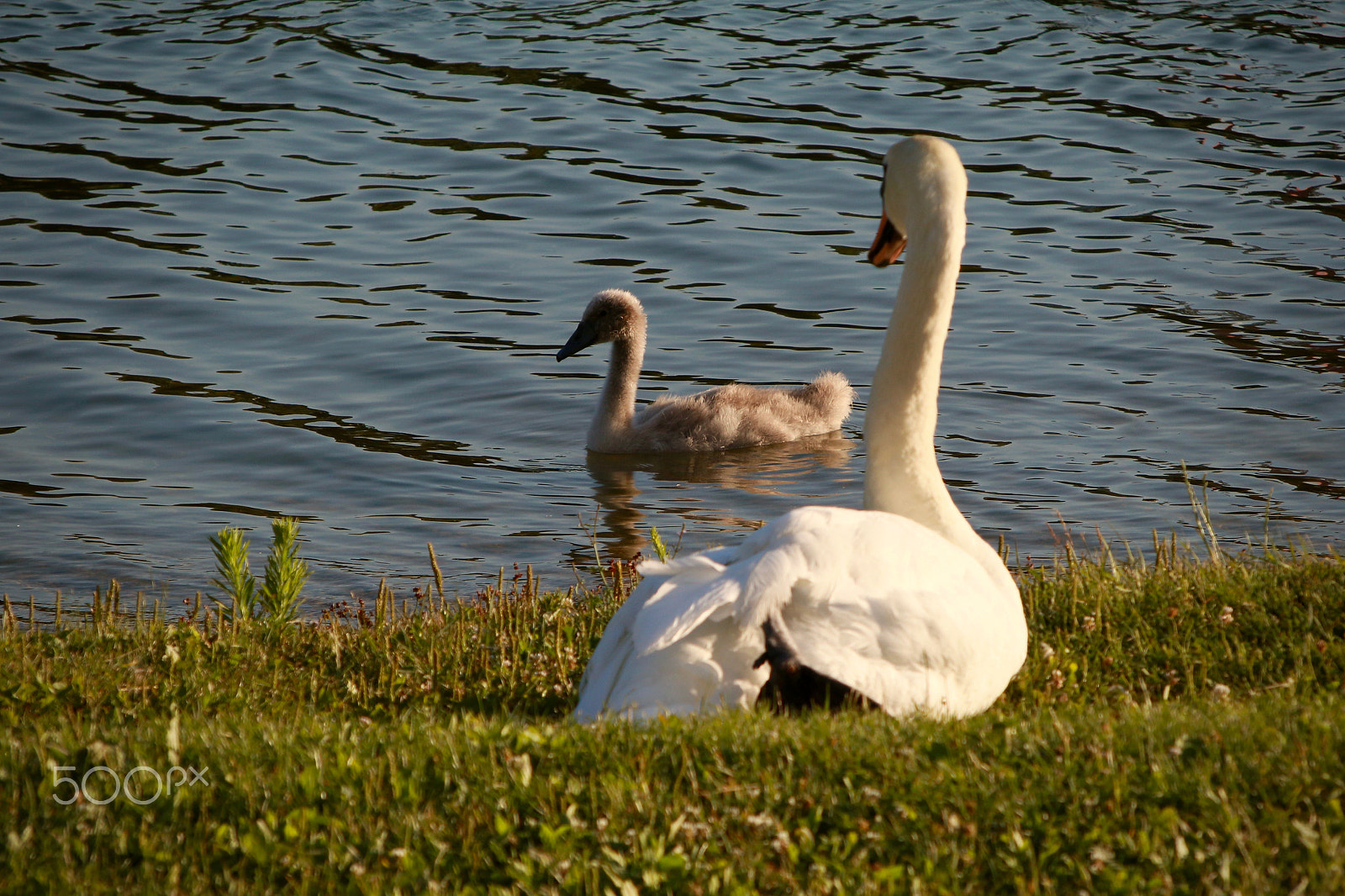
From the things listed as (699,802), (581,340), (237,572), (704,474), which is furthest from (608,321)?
(699,802)

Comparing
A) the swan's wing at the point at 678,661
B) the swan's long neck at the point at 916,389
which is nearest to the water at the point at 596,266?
the swan's long neck at the point at 916,389

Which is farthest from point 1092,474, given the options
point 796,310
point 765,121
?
point 765,121

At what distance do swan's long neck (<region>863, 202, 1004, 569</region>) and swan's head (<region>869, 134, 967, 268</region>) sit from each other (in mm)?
13

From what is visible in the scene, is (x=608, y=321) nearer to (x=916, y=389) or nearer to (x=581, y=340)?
(x=581, y=340)

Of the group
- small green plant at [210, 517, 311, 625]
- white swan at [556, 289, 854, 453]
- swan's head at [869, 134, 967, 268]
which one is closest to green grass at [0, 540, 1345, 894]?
small green plant at [210, 517, 311, 625]

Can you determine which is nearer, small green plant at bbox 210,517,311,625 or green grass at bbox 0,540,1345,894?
green grass at bbox 0,540,1345,894

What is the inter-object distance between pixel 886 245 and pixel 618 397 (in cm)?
574

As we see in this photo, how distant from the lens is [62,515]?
9484 mm

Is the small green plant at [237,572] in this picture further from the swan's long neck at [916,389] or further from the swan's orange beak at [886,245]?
the swan's orange beak at [886,245]

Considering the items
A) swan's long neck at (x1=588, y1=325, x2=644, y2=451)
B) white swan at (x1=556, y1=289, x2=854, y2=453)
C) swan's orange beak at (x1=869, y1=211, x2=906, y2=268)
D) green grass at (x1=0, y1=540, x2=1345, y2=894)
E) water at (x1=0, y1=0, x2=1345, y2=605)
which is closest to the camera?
green grass at (x1=0, y1=540, x2=1345, y2=894)

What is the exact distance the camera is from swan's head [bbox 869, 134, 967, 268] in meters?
5.25

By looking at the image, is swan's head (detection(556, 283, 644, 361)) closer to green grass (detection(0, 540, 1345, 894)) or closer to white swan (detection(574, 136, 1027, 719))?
white swan (detection(574, 136, 1027, 719))

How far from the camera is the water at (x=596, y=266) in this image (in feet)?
32.4

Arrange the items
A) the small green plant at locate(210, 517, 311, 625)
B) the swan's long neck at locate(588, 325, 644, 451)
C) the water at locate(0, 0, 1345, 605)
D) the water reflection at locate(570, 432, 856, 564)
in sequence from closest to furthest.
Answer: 1. the small green plant at locate(210, 517, 311, 625)
2. the water reflection at locate(570, 432, 856, 564)
3. the water at locate(0, 0, 1345, 605)
4. the swan's long neck at locate(588, 325, 644, 451)
